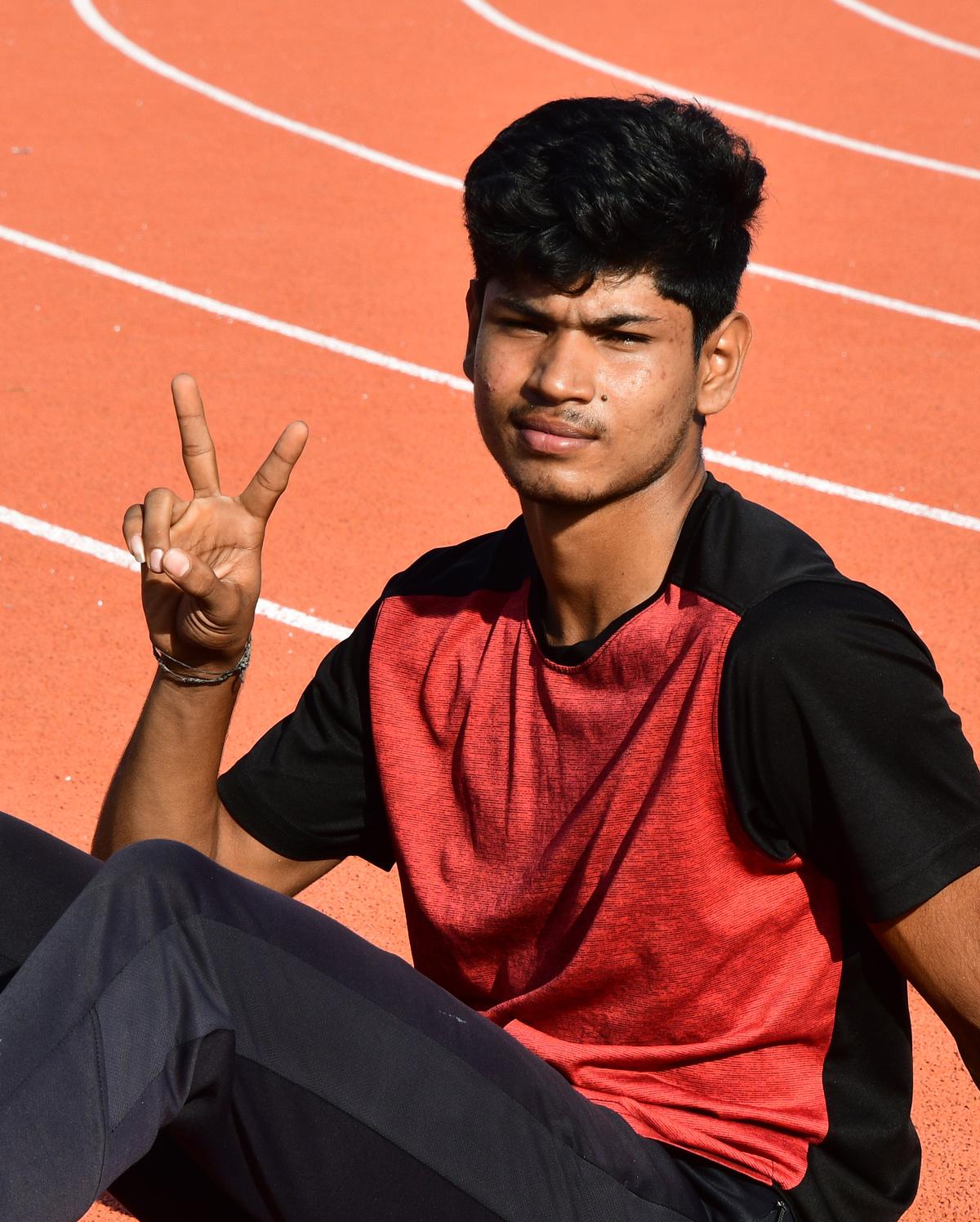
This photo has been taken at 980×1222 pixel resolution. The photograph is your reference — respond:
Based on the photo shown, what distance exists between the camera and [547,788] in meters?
2.06

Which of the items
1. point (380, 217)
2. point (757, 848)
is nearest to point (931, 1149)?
point (757, 848)

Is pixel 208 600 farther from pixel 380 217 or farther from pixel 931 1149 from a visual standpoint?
pixel 380 217

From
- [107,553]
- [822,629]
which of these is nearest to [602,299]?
[822,629]

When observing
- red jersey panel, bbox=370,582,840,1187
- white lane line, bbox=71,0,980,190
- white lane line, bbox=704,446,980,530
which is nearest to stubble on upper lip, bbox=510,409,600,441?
red jersey panel, bbox=370,582,840,1187

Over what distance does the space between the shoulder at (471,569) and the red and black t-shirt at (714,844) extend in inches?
3.8

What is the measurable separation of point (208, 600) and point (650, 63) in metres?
7.77

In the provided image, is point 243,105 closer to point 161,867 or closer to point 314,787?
point 314,787

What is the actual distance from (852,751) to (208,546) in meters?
1.03

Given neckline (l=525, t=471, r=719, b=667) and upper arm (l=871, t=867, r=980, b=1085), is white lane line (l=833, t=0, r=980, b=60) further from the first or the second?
upper arm (l=871, t=867, r=980, b=1085)

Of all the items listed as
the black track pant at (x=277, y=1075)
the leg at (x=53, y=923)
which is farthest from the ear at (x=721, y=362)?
the leg at (x=53, y=923)

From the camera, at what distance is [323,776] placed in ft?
7.79

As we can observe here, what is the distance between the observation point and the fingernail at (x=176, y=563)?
2.21 m

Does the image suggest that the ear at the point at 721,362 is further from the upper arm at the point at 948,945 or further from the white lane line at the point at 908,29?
the white lane line at the point at 908,29

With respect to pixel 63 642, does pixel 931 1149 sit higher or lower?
higher
